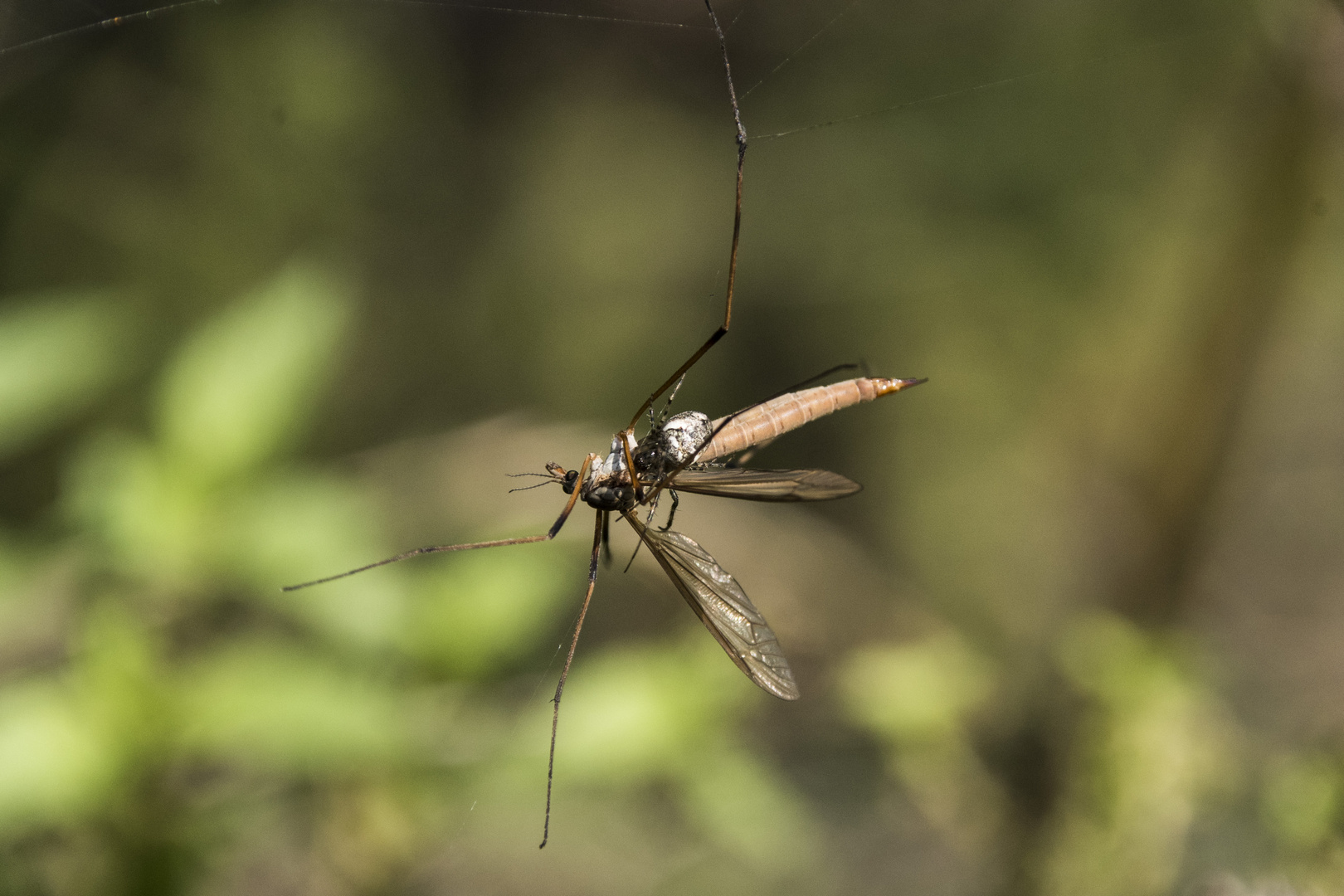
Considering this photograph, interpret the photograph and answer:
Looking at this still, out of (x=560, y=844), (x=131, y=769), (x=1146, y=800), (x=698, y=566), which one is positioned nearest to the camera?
(x=131, y=769)

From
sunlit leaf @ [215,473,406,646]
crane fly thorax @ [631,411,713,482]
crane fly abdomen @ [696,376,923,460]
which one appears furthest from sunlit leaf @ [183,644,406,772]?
crane fly abdomen @ [696,376,923,460]

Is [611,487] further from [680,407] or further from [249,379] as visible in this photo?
[680,407]

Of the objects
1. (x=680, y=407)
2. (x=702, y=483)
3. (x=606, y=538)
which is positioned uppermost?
(x=702, y=483)

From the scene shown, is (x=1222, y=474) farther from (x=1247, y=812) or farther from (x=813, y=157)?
(x=813, y=157)

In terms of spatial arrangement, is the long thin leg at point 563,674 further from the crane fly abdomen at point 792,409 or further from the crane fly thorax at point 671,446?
the crane fly abdomen at point 792,409

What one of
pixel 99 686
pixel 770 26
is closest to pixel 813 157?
pixel 770 26

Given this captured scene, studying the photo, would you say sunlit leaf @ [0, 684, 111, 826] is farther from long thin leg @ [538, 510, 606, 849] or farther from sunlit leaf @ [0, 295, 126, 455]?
long thin leg @ [538, 510, 606, 849]

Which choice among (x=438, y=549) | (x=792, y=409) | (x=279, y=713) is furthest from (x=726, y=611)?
(x=279, y=713)
